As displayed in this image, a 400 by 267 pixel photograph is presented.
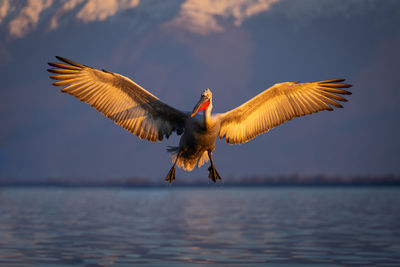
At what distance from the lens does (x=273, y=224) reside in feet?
97.6

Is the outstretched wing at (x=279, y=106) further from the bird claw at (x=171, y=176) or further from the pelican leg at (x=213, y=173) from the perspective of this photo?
the bird claw at (x=171, y=176)

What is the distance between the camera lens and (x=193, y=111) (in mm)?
14289

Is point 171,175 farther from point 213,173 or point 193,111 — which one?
point 193,111

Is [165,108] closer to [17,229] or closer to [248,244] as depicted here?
[248,244]

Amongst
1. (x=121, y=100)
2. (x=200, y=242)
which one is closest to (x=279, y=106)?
(x=121, y=100)

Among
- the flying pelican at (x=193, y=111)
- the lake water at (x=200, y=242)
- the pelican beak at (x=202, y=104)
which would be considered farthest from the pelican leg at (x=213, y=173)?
the lake water at (x=200, y=242)

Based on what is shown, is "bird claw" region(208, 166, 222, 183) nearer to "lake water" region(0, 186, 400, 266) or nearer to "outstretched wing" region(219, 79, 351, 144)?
Result: "outstretched wing" region(219, 79, 351, 144)

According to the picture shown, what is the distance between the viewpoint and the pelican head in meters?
13.9

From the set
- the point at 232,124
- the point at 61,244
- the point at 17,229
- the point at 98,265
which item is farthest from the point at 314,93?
the point at 17,229

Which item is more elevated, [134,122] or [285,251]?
[134,122]

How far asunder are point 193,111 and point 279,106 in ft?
8.66

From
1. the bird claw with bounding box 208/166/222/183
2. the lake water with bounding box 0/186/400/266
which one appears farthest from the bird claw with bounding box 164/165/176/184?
the lake water with bounding box 0/186/400/266

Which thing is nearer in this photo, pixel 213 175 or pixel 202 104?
pixel 202 104

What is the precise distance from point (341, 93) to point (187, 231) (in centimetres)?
1261
